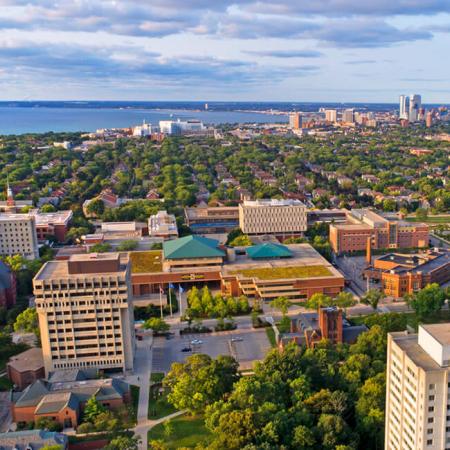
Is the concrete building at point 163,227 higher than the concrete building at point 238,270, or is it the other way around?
the concrete building at point 163,227

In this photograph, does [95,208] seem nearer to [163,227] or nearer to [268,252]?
[163,227]

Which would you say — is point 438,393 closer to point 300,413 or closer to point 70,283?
point 300,413

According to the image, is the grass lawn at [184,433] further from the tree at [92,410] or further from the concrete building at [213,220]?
the concrete building at [213,220]

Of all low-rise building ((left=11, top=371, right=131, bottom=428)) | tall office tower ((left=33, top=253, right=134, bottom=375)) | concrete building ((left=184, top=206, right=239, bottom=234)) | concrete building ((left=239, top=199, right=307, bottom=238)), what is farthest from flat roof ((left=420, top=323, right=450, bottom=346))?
concrete building ((left=184, top=206, right=239, bottom=234))

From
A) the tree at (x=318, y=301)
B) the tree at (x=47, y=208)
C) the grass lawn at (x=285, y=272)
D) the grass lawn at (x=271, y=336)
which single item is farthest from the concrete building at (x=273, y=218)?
the tree at (x=47, y=208)

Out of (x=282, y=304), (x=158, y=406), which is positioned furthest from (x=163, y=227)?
(x=158, y=406)

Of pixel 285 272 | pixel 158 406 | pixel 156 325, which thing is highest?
pixel 285 272
